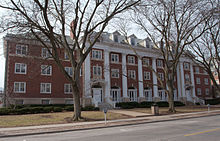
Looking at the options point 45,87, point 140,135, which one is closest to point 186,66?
point 45,87

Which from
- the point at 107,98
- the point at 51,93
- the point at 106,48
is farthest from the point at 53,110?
the point at 106,48

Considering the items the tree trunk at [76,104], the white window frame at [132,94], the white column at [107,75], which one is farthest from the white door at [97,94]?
the tree trunk at [76,104]

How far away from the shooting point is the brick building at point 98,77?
2583 cm

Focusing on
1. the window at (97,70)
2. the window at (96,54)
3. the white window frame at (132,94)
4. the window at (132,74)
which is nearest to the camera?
the window at (97,70)

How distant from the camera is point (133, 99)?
3378cm

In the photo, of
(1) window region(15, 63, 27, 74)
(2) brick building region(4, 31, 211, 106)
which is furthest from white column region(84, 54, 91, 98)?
(1) window region(15, 63, 27, 74)

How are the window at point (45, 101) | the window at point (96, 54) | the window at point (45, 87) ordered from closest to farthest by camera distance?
1. the window at point (45, 101)
2. the window at point (45, 87)
3. the window at point (96, 54)

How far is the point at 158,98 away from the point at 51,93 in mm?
20051

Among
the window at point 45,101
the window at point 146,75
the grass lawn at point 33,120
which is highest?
the window at point 146,75

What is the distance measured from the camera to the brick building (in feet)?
84.7

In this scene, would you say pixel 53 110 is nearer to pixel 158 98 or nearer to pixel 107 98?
pixel 107 98

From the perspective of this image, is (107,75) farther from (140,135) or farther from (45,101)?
(140,135)

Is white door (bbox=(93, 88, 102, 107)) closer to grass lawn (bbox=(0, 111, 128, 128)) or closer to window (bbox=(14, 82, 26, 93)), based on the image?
window (bbox=(14, 82, 26, 93))

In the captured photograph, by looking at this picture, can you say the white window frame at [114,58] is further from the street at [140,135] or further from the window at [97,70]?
the street at [140,135]
